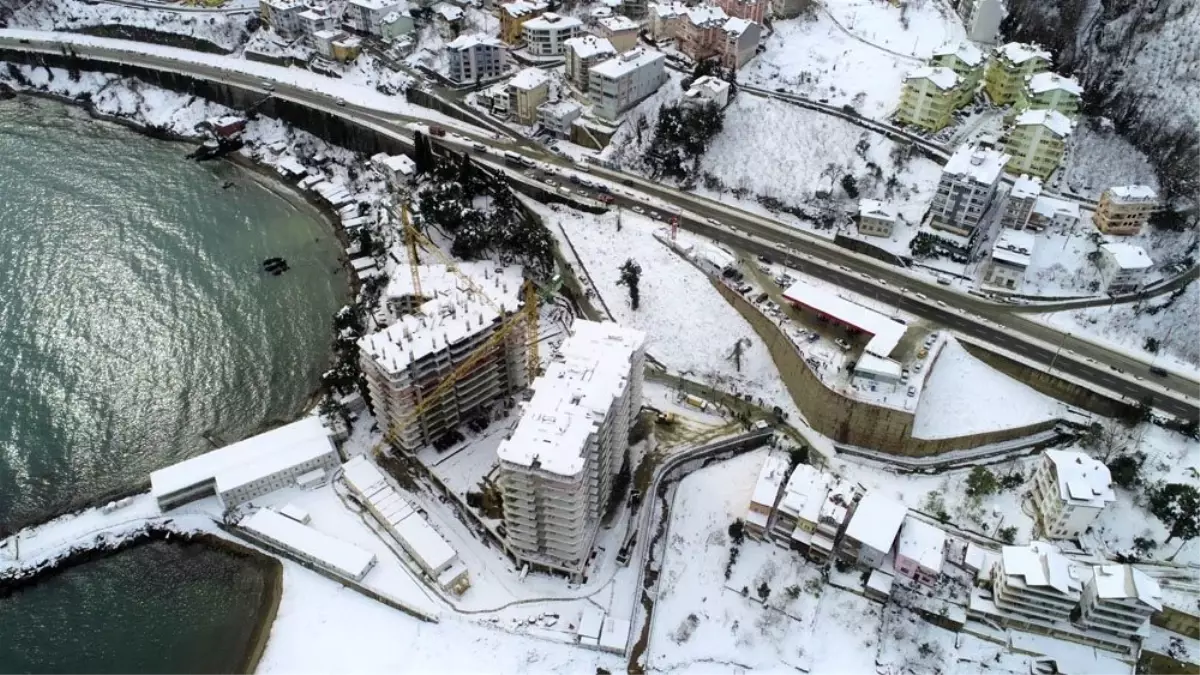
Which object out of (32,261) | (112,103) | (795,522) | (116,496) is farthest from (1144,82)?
(112,103)

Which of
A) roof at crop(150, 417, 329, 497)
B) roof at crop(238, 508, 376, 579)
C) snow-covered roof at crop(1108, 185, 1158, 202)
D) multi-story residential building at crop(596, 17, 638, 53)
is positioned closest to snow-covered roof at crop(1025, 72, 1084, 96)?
snow-covered roof at crop(1108, 185, 1158, 202)

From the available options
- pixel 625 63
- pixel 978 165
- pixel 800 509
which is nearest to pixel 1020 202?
pixel 978 165

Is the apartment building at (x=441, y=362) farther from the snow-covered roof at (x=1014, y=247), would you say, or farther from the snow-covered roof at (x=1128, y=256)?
the snow-covered roof at (x=1128, y=256)

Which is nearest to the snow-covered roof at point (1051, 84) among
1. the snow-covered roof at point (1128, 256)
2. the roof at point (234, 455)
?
the snow-covered roof at point (1128, 256)

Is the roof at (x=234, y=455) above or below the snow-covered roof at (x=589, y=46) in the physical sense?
below

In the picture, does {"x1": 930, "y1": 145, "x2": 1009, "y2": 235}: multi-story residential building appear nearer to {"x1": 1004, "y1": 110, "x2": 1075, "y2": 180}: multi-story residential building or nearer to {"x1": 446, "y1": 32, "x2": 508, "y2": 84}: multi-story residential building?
{"x1": 1004, "y1": 110, "x2": 1075, "y2": 180}: multi-story residential building

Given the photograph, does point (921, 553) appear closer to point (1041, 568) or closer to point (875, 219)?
point (1041, 568)
